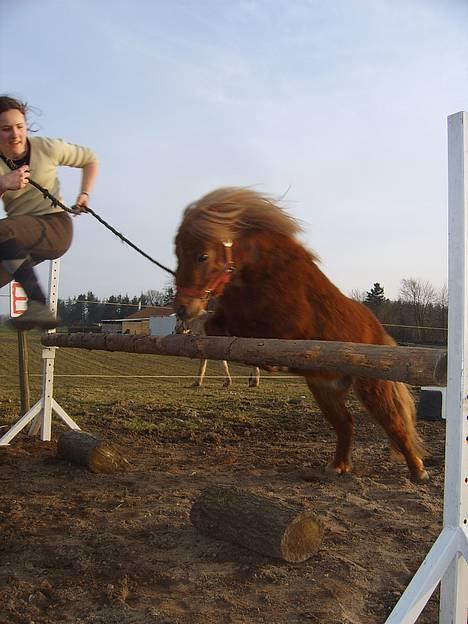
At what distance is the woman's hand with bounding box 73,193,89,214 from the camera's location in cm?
286

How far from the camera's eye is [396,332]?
13227mm

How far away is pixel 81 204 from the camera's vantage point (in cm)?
287

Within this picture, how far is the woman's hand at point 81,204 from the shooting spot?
2859mm

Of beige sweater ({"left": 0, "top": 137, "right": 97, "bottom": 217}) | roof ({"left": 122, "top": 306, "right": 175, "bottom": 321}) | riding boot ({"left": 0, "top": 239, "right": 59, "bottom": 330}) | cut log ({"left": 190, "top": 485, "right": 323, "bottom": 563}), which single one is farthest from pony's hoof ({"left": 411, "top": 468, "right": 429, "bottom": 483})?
beige sweater ({"left": 0, "top": 137, "right": 97, "bottom": 217})

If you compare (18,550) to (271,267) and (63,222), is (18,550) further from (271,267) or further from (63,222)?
(271,267)

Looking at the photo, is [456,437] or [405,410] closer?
[456,437]

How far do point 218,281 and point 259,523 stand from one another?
123 centimetres

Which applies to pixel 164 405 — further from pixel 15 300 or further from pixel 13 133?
pixel 13 133

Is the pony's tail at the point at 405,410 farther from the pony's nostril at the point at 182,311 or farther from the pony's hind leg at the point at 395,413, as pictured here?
the pony's nostril at the point at 182,311

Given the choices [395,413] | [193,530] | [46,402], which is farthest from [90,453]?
[395,413]

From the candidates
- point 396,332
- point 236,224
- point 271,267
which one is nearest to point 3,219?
point 236,224

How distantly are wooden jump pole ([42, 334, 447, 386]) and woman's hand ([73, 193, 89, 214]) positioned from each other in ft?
2.33

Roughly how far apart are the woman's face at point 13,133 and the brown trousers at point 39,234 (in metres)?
0.31

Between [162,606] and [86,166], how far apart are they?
2.12 metres
